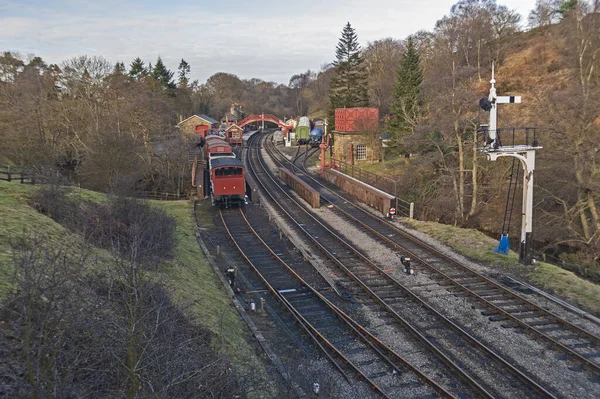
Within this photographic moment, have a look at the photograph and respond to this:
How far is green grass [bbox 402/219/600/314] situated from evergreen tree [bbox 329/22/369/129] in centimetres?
3725

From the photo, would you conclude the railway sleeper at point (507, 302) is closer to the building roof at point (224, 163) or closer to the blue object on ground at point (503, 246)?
the blue object on ground at point (503, 246)

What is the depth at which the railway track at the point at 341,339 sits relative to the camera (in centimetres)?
988

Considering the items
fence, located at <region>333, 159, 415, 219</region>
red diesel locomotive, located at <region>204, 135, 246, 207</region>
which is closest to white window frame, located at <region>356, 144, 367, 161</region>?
fence, located at <region>333, 159, 415, 219</region>

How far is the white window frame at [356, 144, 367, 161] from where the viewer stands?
1778 inches

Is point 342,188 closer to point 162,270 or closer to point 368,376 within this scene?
point 162,270

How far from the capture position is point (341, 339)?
12008 mm

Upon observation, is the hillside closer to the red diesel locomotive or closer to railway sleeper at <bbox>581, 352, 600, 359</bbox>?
the red diesel locomotive

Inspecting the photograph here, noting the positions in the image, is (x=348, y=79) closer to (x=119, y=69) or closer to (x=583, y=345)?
(x=119, y=69)

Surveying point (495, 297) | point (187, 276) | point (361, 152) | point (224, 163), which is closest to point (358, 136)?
point (361, 152)

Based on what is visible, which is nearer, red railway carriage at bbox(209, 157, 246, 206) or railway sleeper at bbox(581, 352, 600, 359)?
railway sleeper at bbox(581, 352, 600, 359)

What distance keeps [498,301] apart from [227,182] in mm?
18391

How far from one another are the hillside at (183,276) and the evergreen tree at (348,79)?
134ft

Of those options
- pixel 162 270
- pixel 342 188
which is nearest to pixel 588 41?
pixel 342 188

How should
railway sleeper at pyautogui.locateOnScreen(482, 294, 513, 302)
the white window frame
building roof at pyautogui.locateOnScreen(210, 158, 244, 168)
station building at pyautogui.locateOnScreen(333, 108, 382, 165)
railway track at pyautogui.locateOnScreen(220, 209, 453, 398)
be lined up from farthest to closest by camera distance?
the white window frame → station building at pyautogui.locateOnScreen(333, 108, 382, 165) → building roof at pyautogui.locateOnScreen(210, 158, 244, 168) → railway sleeper at pyautogui.locateOnScreen(482, 294, 513, 302) → railway track at pyautogui.locateOnScreen(220, 209, 453, 398)
